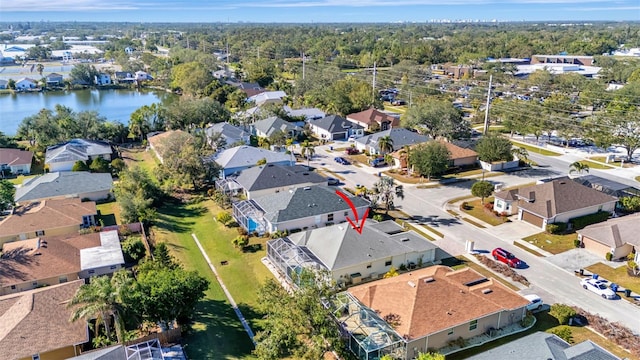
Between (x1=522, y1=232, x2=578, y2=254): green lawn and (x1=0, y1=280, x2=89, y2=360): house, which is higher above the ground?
(x1=0, y1=280, x2=89, y2=360): house

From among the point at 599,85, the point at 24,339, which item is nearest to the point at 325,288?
the point at 24,339

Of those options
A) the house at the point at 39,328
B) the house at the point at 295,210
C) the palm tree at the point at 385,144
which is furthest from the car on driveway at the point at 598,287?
the palm tree at the point at 385,144

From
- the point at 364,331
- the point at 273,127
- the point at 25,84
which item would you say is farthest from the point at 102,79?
the point at 364,331

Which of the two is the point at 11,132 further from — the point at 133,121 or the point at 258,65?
the point at 258,65

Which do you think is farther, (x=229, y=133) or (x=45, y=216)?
(x=229, y=133)

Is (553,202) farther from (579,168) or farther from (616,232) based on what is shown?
(579,168)

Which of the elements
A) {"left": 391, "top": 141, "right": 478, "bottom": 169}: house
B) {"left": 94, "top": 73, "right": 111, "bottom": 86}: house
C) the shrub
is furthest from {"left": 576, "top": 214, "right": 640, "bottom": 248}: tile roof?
{"left": 94, "top": 73, "right": 111, "bottom": 86}: house

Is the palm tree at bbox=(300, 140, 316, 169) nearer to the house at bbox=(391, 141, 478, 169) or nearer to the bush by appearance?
the house at bbox=(391, 141, 478, 169)
